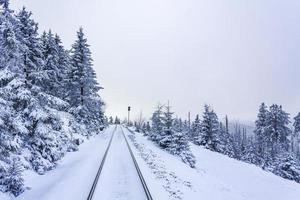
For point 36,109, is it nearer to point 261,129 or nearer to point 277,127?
point 277,127

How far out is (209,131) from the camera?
169 feet

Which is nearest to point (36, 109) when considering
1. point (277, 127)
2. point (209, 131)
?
point (209, 131)

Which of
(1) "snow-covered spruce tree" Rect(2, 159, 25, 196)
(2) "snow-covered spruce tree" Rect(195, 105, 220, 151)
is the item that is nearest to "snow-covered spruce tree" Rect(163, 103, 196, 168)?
(2) "snow-covered spruce tree" Rect(195, 105, 220, 151)

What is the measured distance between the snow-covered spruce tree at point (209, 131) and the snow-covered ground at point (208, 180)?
33.6 ft

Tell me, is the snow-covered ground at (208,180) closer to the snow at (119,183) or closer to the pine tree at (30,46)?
the snow at (119,183)

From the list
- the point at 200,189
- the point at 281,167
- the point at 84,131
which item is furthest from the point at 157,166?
the point at 281,167

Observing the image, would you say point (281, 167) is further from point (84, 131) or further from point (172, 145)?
point (84, 131)

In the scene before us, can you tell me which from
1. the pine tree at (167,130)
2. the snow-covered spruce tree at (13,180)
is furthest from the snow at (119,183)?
the pine tree at (167,130)

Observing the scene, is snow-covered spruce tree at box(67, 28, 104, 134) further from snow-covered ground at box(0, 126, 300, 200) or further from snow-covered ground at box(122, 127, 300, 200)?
snow-covered ground at box(0, 126, 300, 200)

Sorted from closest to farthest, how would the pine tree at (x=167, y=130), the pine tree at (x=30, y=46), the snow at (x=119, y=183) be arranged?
the snow at (x=119, y=183) < the pine tree at (x=30, y=46) < the pine tree at (x=167, y=130)

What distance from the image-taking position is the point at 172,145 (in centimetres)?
3197

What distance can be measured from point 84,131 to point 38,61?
1855 centimetres

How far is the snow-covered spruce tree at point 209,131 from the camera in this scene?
50547 mm

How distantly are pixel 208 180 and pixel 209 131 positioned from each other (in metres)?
32.9
